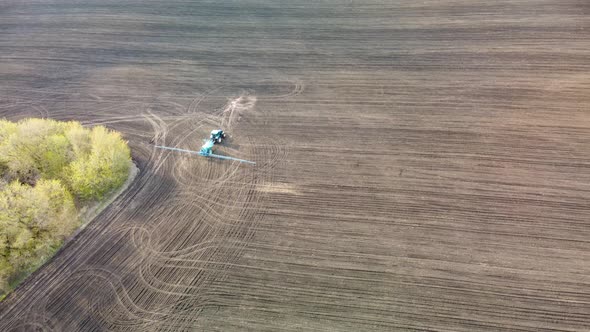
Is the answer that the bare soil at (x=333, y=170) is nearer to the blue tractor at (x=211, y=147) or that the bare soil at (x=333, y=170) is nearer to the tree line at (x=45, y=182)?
the blue tractor at (x=211, y=147)

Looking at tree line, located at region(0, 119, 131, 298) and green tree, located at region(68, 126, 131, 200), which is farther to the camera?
green tree, located at region(68, 126, 131, 200)

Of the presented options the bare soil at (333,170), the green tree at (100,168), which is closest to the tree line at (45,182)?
the green tree at (100,168)

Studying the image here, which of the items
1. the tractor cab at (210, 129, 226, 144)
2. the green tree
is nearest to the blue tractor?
the tractor cab at (210, 129, 226, 144)

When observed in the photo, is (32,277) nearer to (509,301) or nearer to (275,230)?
(275,230)

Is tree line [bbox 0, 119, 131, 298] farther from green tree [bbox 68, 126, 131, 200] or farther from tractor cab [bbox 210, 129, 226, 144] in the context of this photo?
tractor cab [bbox 210, 129, 226, 144]

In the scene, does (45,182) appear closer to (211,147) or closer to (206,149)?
(206,149)

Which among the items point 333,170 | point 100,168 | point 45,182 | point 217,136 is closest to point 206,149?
point 217,136
